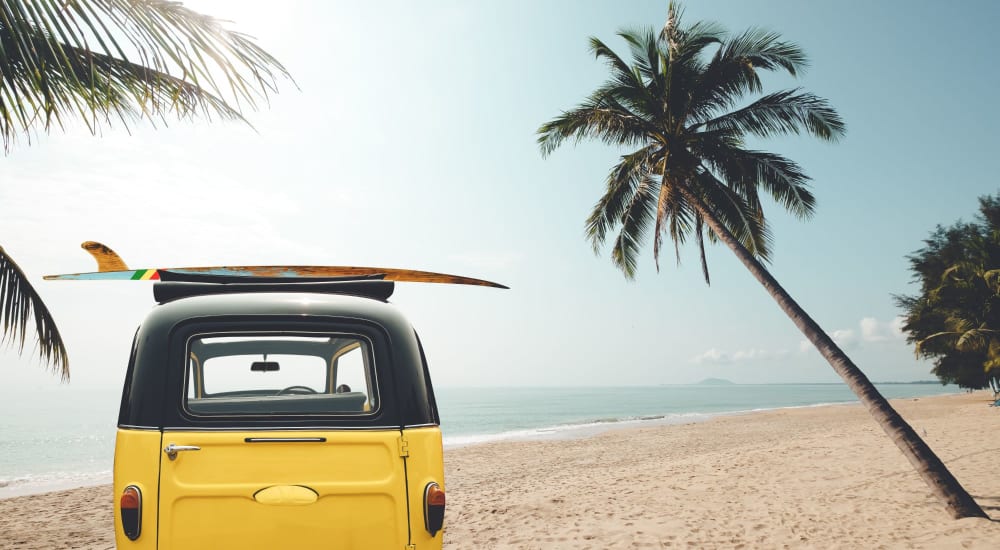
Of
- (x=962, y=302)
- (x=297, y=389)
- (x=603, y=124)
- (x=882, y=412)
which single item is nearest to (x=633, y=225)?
(x=603, y=124)

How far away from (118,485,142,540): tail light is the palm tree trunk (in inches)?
339

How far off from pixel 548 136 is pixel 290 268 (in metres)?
10.6

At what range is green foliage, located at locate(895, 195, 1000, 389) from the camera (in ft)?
87.4

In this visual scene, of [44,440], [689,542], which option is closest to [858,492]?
[689,542]

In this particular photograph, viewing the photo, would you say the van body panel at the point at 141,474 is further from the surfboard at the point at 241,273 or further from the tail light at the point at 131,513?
the surfboard at the point at 241,273

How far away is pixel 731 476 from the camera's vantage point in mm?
11508

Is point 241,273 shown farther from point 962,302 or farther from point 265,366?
point 962,302

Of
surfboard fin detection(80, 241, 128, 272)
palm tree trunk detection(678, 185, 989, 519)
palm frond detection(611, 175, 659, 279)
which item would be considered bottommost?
palm tree trunk detection(678, 185, 989, 519)

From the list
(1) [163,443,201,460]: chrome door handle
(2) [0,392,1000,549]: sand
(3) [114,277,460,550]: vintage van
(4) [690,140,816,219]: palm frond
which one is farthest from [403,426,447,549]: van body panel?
(4) [690,140,816,219]: palm frond

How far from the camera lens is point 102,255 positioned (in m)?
3.73

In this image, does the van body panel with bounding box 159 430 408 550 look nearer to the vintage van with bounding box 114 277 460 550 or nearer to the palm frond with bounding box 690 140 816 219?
the vintage van with bounding box 114 277 460 550

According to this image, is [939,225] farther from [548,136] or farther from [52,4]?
[52,4]

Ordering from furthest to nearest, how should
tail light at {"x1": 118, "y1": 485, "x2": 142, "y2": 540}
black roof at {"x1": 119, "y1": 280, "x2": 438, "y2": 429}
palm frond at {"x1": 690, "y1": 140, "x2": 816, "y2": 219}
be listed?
palm frond at {"x1": 690, "y1": 140, "x2": 816, "y2": 219} → black roof at {"x1": 119, "y1": 280, "x2": 438, "y2": 429} → tail light at {"x1": 118, "y1": 485, "x2": 142, "y2": 540}

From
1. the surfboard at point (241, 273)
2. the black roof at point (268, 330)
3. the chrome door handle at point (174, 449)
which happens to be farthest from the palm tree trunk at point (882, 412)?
the chrome door handle at point (174, 449)
